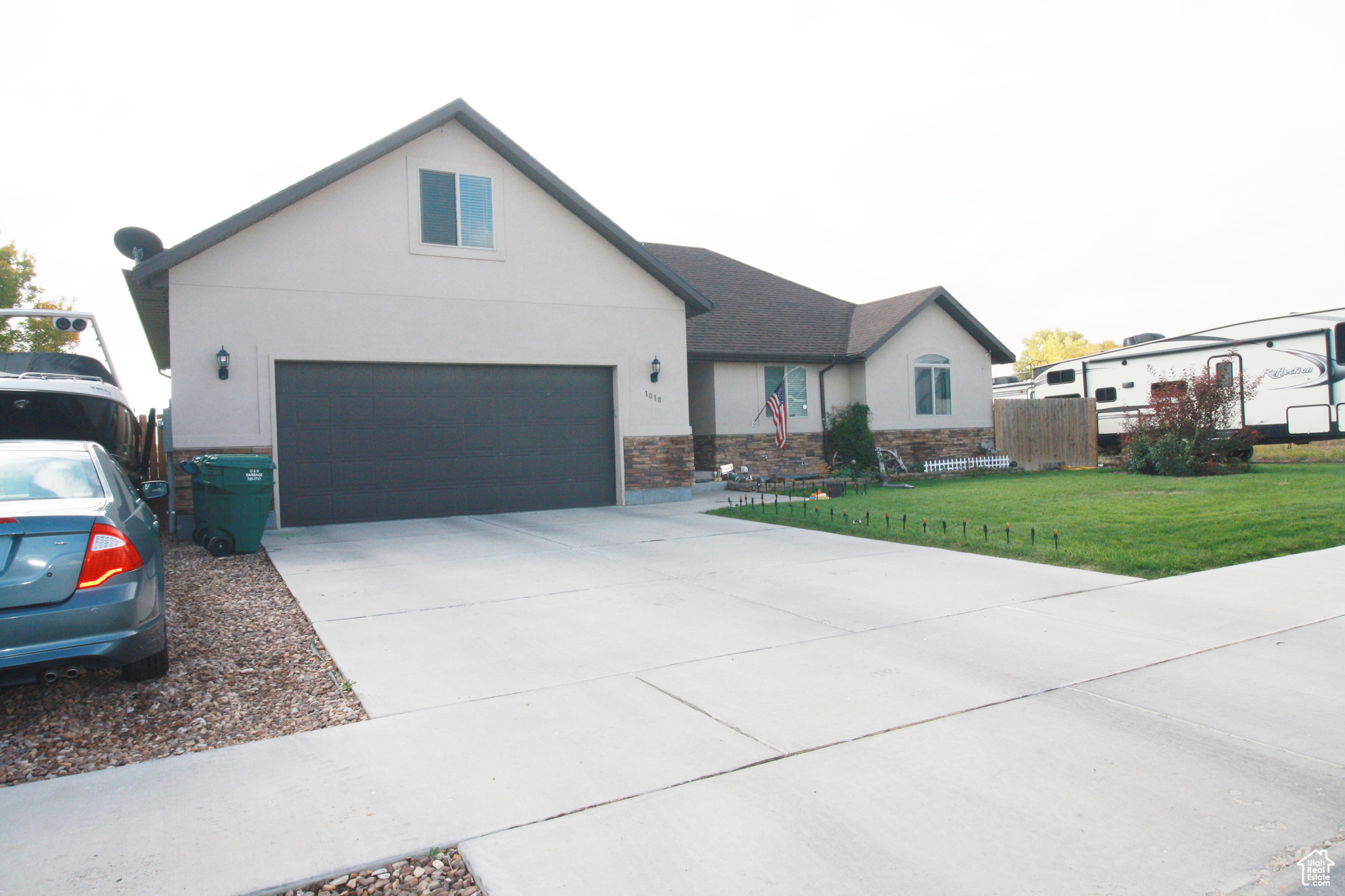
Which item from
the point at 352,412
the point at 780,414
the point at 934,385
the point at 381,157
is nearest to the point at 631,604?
the point at 352,412

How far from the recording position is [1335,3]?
1041cm

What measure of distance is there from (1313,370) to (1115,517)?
39.1 feet

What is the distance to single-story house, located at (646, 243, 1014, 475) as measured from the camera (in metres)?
19.0

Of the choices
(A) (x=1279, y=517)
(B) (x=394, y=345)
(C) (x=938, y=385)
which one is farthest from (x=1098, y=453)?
(B) (x=394, y=345)

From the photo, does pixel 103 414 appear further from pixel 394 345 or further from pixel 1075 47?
pixel 1075 47

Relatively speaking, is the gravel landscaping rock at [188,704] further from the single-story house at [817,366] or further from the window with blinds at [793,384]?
the window with blinds at [793,384]

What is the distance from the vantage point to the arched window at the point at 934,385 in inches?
844

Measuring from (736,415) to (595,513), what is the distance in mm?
6198

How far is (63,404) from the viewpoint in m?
9.17

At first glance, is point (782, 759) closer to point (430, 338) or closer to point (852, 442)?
point (430, 338)

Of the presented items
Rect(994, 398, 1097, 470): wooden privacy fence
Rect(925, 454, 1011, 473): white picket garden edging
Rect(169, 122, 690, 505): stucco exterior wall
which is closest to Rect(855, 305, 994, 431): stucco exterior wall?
Rect(994, 398, 1097, 470): wooden privacy fence

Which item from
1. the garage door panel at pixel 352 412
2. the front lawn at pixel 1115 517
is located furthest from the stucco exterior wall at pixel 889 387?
the garage door panel at pixel 352 412

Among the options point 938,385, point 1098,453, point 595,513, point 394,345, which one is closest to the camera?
point 394,345

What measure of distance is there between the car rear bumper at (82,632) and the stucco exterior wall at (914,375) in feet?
58.4
